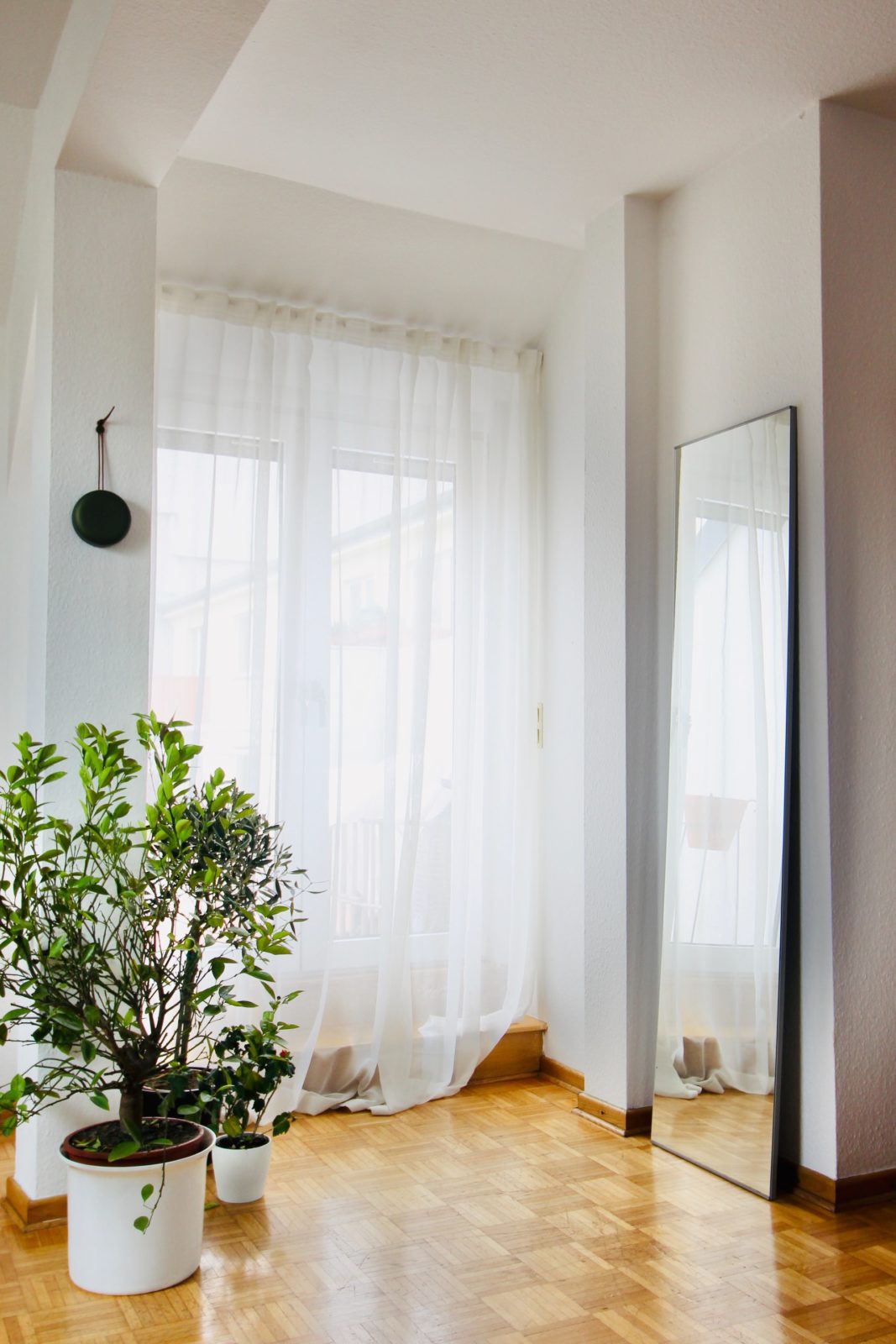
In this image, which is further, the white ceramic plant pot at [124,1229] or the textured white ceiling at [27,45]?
the textured white ceiling at [27,45]

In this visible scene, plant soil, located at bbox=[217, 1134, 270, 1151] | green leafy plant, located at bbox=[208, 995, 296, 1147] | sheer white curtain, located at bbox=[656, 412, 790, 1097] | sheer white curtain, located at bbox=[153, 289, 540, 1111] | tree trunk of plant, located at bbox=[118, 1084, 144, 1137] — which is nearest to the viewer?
tree trunk of plant, located at bbox=[118, 1084, 144, 1137]

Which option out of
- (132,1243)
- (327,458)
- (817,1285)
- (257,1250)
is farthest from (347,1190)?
(327,458)

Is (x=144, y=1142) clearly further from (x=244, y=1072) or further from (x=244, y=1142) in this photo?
(x=244, y=1142)

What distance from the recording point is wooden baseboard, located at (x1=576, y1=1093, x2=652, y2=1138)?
335 cm

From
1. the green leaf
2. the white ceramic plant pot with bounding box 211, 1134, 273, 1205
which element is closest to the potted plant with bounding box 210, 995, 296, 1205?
the white ceramic plant pot with bounding box 211, 1134, 273, 1205

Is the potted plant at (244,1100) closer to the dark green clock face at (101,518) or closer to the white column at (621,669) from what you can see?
the white column at (621,669)

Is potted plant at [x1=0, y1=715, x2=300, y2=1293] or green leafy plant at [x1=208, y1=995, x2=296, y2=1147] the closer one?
potted plant at [x1=0, y1=715, x2=300, y2=1293]

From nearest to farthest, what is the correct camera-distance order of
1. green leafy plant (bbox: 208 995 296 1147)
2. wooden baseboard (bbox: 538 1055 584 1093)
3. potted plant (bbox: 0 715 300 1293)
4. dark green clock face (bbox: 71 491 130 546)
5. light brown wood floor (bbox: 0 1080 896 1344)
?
light brown wood floor (bbox: 0 1080 896 1344)
potted plant (bbox: 0 715 300 1293)
green leafy plant (bbox: 208 995 296 1147)
dark green clock face (bbox: 71 491 130 546)
wooden baseboard (bbox: 538 1055 584 1093)

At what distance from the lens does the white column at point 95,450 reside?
2.73 metres

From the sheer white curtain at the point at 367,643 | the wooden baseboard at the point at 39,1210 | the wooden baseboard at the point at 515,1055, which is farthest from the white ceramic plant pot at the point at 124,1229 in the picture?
the wooden baseboard at the point at 515,1055

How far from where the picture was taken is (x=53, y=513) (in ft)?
8.99

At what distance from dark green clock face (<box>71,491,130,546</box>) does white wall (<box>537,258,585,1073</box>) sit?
1601 millimetres

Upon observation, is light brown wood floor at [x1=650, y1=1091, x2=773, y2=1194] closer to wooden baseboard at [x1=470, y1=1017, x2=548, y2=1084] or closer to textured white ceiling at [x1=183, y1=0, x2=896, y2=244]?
wooden baseboard at [x1=470, y1=1017, x2=548, y2=1084]

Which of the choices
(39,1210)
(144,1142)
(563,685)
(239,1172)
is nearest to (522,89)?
(563,685)
